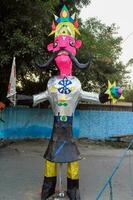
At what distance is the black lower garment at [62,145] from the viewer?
23.5 ft

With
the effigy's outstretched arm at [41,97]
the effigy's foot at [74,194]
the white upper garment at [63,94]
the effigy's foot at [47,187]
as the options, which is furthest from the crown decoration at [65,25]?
the effigy's foot at [74,194]

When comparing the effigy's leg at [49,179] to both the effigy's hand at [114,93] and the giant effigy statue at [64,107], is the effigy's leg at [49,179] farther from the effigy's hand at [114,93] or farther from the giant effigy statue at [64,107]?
the effigy's hand at [114,93]

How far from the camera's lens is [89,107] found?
21062 millimetres

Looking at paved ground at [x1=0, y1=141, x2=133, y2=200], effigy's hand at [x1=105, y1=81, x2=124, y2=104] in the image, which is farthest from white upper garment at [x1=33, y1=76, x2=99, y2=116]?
paved ground at [x1=0, y1=141, x2=133, y2=200]

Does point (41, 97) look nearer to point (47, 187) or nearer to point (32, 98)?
point (32, 98)

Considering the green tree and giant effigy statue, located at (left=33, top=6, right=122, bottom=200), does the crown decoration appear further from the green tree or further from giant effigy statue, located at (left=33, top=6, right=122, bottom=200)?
the green tree

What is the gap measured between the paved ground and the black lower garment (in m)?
1.03

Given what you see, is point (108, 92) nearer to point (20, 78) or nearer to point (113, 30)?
point (20, 78)

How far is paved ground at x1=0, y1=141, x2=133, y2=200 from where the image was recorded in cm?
823

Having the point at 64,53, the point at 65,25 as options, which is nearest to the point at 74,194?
the point at 64,53

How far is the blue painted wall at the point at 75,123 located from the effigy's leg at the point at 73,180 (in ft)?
31.6

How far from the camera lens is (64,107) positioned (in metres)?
7.34

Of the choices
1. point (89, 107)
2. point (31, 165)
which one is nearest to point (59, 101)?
point (31, 165)

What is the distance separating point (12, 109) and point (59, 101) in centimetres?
1044
